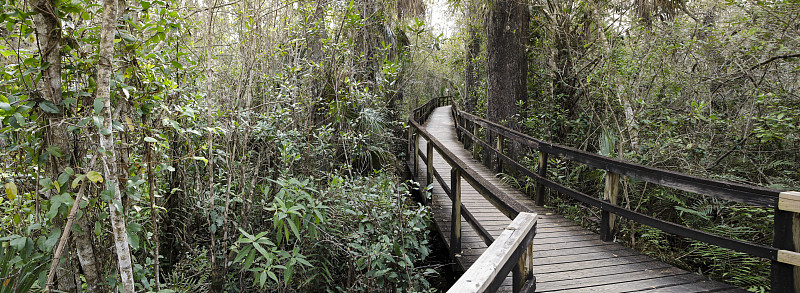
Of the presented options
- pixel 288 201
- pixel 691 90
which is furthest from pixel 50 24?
pixel 691 90

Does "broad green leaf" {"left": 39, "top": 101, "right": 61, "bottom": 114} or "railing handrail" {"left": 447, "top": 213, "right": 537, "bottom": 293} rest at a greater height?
"broad green leaf" {"left": 39, "top": 101, "right": 61, "bottom": 114}

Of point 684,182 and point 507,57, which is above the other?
point 507,57

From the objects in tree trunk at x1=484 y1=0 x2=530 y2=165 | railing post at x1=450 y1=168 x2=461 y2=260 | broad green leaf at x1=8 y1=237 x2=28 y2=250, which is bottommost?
railing post at x1=450 y1=168 x2=461 y2=260

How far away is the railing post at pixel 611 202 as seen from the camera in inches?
177

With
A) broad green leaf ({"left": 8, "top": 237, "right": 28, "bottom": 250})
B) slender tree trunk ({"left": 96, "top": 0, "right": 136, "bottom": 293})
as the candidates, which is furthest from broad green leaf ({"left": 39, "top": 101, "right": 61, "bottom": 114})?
broad green leaf ({"left": 8, "top": 237, "right": 28, "bottom": 250})

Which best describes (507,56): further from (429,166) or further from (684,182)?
(684,182)

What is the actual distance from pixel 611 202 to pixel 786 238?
1.68m

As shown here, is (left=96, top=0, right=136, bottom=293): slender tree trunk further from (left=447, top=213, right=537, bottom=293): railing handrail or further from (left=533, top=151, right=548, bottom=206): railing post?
(left=533, top=151, right=548, bottom=206): railing post

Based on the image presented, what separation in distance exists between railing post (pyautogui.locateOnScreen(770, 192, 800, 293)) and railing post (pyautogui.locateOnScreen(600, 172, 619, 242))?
5.12ft

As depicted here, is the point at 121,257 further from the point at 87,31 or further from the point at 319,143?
the point at 319,143

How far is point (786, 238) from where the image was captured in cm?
293

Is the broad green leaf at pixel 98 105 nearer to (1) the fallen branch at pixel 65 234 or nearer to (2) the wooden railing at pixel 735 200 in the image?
(1) the fallen branch at pixel 65 234

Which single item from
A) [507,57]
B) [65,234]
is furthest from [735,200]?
[507,57]

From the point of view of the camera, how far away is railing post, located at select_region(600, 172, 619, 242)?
4.49 m
